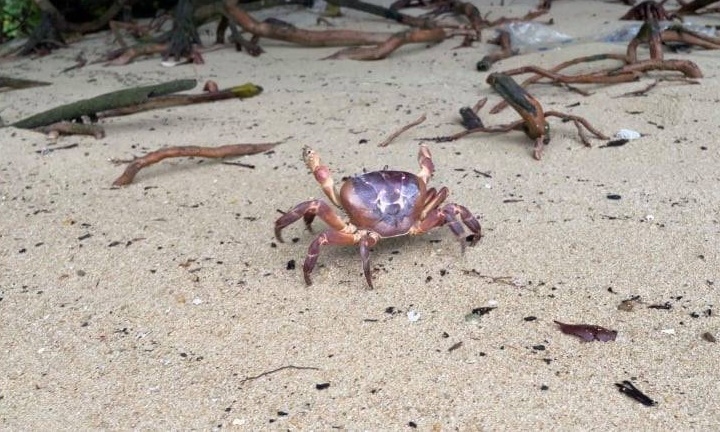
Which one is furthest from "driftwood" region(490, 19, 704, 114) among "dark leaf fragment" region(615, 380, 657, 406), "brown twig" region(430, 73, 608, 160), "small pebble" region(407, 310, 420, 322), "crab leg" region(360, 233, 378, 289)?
"dark leaf fragment" region(615, 380, 657, 406)

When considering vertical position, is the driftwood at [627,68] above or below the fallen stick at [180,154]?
above

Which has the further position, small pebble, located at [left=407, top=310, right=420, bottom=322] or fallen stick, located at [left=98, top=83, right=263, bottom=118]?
fallen stick, located at [left=98, top=83, right=263, bottom=118]

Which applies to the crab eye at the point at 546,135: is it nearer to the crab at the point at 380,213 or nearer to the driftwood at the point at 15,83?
the crab at the point at 380,213

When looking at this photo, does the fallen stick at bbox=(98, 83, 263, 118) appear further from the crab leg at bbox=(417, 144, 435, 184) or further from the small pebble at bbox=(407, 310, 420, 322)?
the small pebble at bbox=(407, 310, 420, 322)

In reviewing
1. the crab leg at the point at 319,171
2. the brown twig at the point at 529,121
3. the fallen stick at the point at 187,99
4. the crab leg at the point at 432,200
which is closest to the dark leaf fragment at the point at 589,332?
the crab leg at the point at 432,200

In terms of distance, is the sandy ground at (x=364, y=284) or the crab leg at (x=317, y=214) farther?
the crab leg at (x=317, y=214)

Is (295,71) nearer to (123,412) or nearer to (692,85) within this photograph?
(692,85)

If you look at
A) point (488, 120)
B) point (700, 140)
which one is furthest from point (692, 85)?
point (488, 120)

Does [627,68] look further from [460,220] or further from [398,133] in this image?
[460,220]
